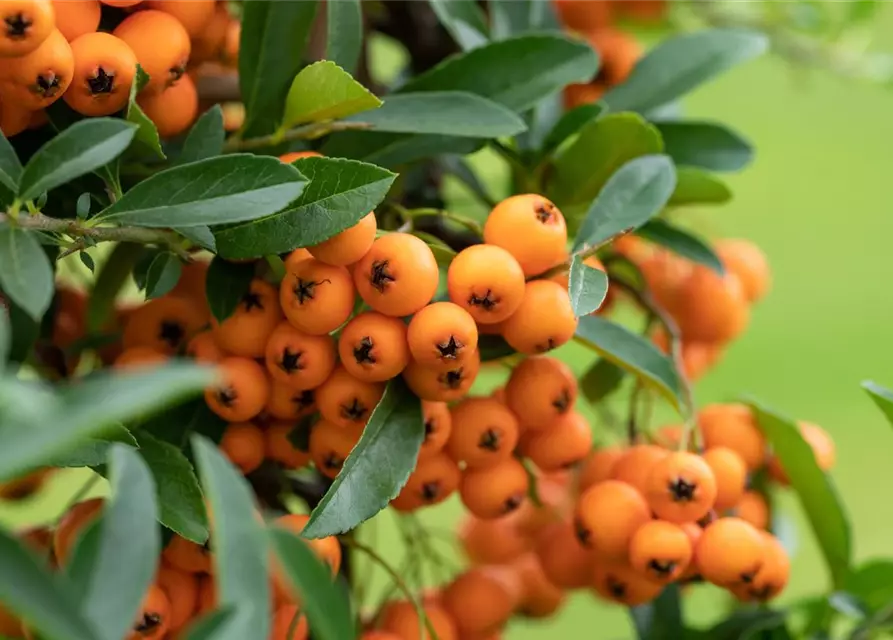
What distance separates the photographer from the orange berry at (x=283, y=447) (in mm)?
452

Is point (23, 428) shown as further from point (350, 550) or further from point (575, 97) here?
point (575, 97)

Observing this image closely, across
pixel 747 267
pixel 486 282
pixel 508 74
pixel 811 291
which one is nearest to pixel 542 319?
pixel 486 282

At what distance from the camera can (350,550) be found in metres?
0.54

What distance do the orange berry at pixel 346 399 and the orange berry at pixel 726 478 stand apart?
0.58 ft

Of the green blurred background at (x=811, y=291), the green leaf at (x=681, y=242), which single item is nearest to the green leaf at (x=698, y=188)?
the green leaf at (x=681, y=242)

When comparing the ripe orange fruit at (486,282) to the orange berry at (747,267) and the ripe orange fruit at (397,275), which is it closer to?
the ripe orange fruit at (397,275)

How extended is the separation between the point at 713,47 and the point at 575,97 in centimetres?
14

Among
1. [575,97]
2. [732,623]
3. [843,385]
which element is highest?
[575,97]

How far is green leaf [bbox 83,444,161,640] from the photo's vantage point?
0.83 ft

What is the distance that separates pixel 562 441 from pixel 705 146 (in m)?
0.18

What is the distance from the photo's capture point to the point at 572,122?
507 millimetres

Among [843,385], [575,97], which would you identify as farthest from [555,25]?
[843,385]

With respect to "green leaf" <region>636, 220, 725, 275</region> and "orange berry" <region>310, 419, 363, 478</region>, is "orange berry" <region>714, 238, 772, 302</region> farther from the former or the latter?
"orange berry" <region>310, 419, 363, 478</region>

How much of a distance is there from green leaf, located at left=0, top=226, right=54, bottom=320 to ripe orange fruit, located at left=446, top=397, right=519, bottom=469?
192 millimetres
